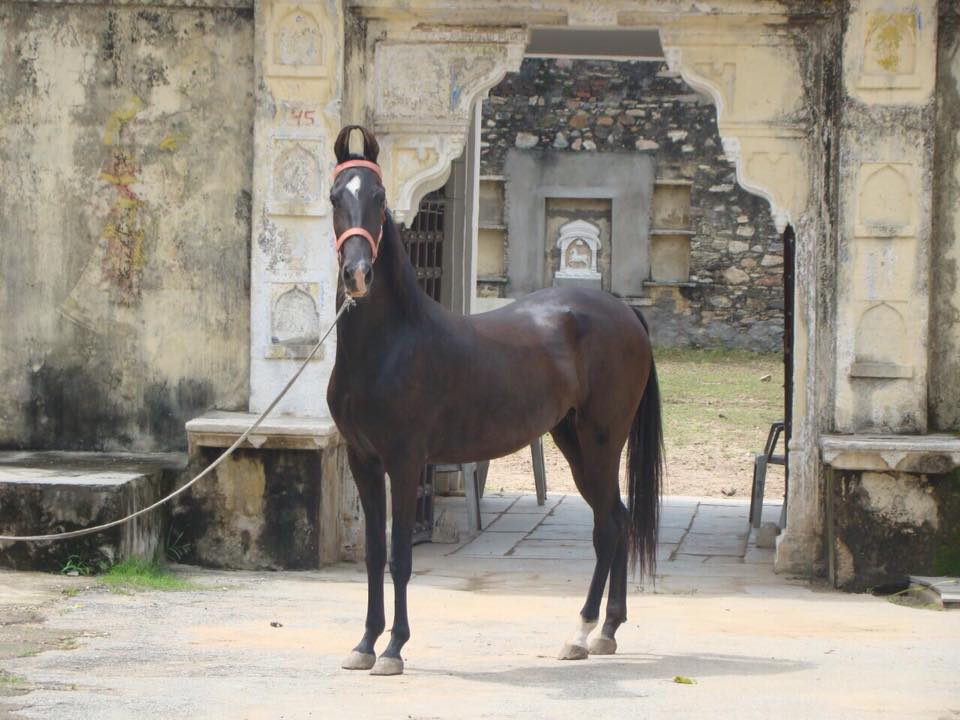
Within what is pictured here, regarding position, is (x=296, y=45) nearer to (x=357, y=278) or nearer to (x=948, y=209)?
(x=357, y=278)

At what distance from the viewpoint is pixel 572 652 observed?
578cm

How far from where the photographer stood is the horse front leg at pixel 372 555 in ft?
17.9

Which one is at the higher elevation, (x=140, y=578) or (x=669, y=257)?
(x=669, y=257)

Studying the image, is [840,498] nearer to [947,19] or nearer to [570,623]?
[570,623]

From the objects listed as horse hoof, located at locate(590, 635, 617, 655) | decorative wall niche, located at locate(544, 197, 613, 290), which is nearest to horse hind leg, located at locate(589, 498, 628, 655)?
horse hoof, located at locate(590, 635, 617, 655)

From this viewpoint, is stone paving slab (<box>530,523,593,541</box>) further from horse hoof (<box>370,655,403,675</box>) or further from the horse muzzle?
the horse muzzle

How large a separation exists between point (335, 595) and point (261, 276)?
1.84 metres

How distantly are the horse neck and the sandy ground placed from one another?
1190 mm

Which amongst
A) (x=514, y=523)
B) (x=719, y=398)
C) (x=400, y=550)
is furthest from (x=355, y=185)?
(x=719, y=398)

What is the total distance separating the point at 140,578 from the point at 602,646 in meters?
2.58

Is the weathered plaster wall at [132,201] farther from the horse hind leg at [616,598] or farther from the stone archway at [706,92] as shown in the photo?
the horse hind leg at [616,598]

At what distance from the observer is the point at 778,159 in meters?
8.02

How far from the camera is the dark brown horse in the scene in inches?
212

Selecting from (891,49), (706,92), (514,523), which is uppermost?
(891,49)
